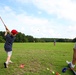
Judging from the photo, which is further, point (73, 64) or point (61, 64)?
point (61, 64)

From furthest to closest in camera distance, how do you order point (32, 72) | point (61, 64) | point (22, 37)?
1. point (22, 37)
2. point (61, 64)
3. point (32, 72)

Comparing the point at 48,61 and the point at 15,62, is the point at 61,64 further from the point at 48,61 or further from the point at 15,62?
Answer: the point at 15,62

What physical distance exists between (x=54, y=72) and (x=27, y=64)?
189cm

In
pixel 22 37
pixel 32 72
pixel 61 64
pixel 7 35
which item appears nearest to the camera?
pixel 32 72

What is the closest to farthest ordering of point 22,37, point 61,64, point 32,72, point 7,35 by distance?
point 32,72, point 7,35, point 61,64, point 22,37

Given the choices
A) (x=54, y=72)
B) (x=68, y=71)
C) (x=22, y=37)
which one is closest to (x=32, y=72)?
(x=54, y=72)

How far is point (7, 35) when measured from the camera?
14.2 metres

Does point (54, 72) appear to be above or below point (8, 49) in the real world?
below

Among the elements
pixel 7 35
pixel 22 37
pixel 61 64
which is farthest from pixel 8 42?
pixel 22 37

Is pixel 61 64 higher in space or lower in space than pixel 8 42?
lower

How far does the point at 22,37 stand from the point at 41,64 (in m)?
120

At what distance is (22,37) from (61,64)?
119m

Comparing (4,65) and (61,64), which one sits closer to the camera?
(4,65)

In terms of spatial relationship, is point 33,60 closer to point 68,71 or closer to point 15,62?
point 15,62
